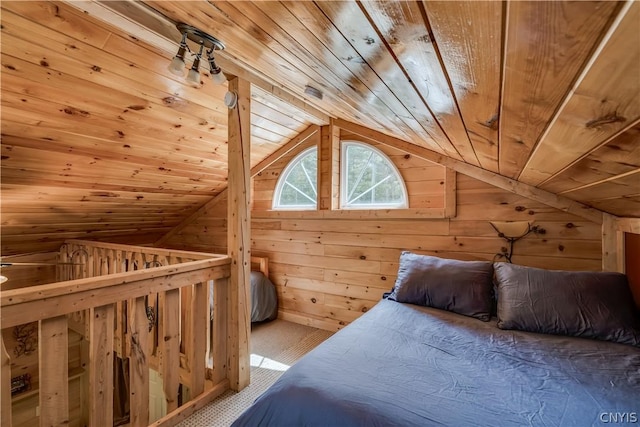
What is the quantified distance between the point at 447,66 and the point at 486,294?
69.2 inches

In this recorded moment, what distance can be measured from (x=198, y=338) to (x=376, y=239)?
178 cm

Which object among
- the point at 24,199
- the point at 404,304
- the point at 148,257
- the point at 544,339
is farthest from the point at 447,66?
the point at 24,199

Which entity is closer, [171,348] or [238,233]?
[171,348]

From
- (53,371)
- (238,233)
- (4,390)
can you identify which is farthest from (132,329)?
(238,233)

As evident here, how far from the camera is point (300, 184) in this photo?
3.56m

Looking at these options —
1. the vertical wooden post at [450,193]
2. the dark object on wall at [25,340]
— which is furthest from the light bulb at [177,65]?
the dark object on wall at [25,340]

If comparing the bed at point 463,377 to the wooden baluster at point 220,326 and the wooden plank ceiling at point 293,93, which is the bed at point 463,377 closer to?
the wooden plank ceiling at point 293,93

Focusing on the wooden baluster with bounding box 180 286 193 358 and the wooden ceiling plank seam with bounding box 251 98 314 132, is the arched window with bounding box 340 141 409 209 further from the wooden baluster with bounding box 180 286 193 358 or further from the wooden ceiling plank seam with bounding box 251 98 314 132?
the wooden baluster with bounding box 180 286 193 358

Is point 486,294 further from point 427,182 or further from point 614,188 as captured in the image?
point 427,182

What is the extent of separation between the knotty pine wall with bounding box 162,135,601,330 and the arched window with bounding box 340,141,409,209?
→ 0.36 feet

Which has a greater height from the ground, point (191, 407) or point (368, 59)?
point (368, 59)

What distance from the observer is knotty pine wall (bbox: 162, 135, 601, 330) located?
2219 millimetres

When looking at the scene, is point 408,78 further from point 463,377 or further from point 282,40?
point 463,377

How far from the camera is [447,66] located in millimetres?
685
